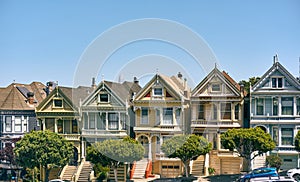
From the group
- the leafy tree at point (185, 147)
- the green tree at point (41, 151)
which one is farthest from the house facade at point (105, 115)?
the leafy tree at point (185, 147)

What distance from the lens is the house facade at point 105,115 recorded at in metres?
41.7

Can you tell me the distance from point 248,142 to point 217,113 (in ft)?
17.3

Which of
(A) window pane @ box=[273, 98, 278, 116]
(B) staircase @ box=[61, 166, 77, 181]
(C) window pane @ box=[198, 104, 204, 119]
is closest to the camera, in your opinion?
(A) window pane @ box=[273, 98, 278, 116]

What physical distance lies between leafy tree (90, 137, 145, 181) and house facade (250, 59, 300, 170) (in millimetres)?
10039

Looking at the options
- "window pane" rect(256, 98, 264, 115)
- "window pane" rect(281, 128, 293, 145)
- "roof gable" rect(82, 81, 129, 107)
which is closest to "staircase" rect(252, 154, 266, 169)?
"window pane" rect(281, 128, 293, 145)

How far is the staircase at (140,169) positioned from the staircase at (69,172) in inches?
213

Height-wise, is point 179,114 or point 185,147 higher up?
point 179,114

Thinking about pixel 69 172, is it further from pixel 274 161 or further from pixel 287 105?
pixel 287 105

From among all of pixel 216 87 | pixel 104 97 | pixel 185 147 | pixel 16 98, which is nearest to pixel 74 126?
pixel 104 97

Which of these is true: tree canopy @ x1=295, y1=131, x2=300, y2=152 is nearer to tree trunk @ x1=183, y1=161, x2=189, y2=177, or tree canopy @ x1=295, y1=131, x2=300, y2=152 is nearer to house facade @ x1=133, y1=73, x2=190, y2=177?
tree trunk @ x1=183, y1=161, x2=189, y2=177

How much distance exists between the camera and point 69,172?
41.2 metres

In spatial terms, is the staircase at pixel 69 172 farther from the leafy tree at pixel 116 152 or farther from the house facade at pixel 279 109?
the house facade at pixel 279 109

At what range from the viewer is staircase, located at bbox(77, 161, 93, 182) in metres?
39.9

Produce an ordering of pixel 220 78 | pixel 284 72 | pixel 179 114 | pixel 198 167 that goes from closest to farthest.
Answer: pixel 284 72 → pixel 198 167 → pixel 220 78 → pixel 179 114
